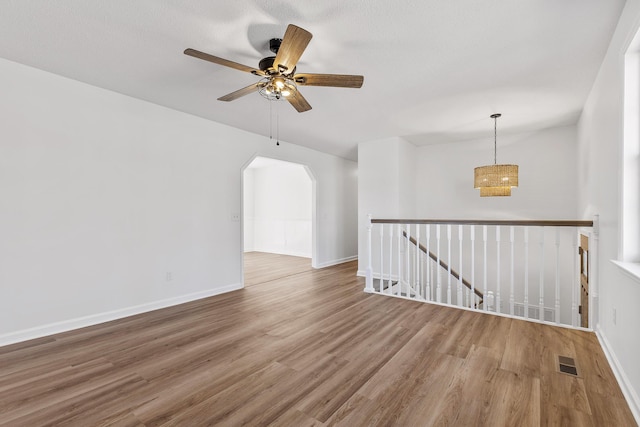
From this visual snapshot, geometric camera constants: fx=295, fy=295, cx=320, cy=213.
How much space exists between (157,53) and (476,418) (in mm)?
3413

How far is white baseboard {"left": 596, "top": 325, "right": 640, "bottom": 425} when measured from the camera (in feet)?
5.33

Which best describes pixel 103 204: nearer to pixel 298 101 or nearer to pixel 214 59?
pixel 214 59

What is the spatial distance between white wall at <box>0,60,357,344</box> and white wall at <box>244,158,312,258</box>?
364 cm

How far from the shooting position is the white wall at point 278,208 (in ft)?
26.7

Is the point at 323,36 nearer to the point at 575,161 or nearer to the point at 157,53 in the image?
the point at 157,53

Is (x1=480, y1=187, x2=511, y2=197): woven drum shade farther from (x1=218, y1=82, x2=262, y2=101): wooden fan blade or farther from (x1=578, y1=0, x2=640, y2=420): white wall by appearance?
(x1=218, y1=82, x2=262, y2=101): wooden fan blade

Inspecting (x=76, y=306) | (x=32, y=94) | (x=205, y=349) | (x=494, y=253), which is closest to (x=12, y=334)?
(x=76, y=306)

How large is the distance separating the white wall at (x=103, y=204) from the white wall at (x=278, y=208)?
3636 mm

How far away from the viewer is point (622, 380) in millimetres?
1884

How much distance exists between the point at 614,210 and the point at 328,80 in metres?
2.32

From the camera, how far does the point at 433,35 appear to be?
7.24 feet

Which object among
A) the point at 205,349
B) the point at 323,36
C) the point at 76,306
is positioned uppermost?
the point at 323,36

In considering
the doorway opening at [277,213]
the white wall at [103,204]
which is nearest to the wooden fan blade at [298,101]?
the white wall at [103,204]

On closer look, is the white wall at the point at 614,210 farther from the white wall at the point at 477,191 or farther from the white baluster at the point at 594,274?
the white wall at the point at 477,191
